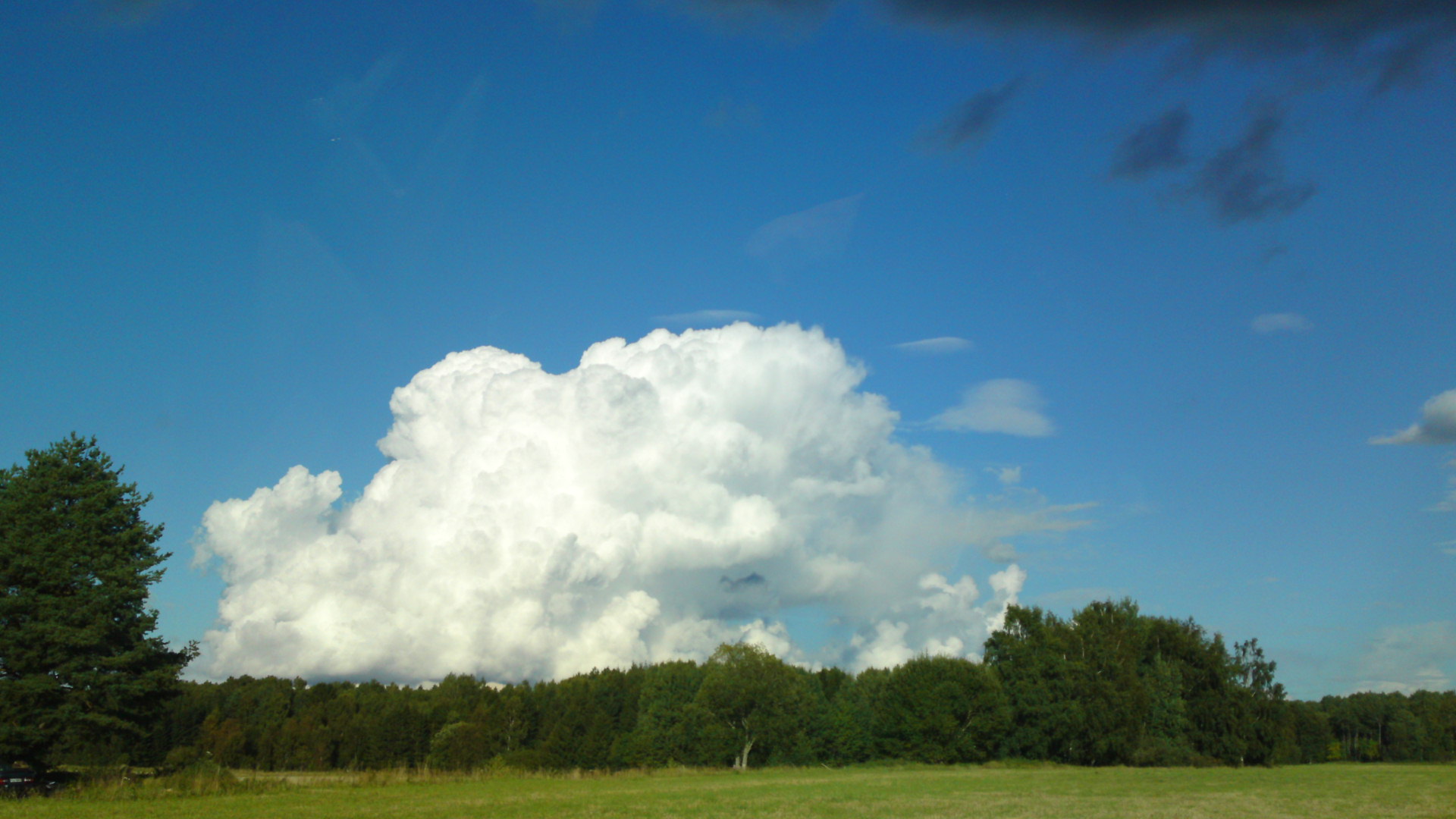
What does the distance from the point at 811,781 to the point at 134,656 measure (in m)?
36.9

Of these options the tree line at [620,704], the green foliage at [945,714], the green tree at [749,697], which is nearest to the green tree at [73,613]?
the tree line at [620,704]

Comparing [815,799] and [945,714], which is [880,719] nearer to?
[945,714]

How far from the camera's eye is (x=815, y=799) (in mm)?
35750

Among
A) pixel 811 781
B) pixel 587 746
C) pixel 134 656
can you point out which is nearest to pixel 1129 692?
pixel 811 781

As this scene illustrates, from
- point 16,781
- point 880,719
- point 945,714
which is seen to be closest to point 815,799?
point 16,781

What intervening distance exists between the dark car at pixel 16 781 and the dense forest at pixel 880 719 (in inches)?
813

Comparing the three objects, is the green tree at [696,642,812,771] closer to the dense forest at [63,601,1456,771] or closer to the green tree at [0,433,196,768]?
the dense forest at [63,601,1456,771]

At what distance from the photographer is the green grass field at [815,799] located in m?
27.8

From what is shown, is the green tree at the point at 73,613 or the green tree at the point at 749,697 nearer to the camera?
the green tree at the point at 73,613

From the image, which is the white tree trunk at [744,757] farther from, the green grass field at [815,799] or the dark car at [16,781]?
the dark car at [16,781]

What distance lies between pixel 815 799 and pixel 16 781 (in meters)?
29.6

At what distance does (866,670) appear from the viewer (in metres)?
124

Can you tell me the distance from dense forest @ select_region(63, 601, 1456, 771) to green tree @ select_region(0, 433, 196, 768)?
16921 mm

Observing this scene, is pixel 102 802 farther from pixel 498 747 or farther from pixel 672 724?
pixel 498 747
